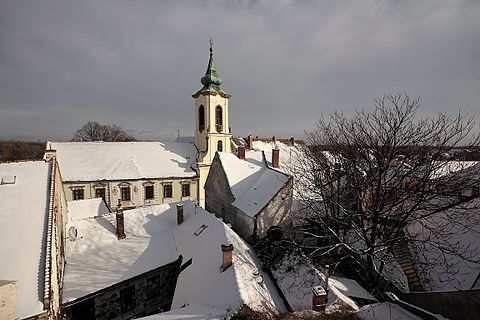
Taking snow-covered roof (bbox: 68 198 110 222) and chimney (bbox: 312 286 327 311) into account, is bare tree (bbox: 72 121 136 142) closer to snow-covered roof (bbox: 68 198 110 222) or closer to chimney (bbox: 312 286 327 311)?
snow-covered roof (bbox: 68 198 110 222)

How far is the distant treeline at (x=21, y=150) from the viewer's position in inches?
1834

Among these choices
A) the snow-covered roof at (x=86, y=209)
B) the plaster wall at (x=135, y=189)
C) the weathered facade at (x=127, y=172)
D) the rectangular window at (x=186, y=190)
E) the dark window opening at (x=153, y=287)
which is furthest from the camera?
the rectangular window at (x=186, y=190)

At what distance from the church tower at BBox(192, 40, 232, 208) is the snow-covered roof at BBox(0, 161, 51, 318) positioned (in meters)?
16.2

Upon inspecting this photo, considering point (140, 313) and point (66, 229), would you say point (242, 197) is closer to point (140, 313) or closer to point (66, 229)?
point (140, 313)

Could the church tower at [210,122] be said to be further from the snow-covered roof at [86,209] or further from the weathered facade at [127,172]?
the snow-covered roof at [86,209]

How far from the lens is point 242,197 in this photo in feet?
57.7

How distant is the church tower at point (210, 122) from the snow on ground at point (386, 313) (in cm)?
2194

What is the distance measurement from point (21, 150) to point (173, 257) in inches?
2054

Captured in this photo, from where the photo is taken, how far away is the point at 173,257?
14.0m

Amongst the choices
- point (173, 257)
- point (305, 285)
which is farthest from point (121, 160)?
point (305, 285)

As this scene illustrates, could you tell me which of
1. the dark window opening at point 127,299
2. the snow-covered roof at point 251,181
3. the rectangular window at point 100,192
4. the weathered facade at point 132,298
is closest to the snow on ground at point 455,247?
the snow-covered roof at point 251,181

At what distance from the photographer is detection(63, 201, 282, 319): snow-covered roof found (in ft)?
32.4

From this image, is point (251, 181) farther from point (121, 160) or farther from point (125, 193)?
point (121, 160)

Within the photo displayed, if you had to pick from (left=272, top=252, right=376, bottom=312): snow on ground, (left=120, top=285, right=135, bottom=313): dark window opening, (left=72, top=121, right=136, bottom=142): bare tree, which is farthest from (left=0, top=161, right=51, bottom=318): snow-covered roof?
(left=72, top=121, right=136, bottom=142): bare tree
